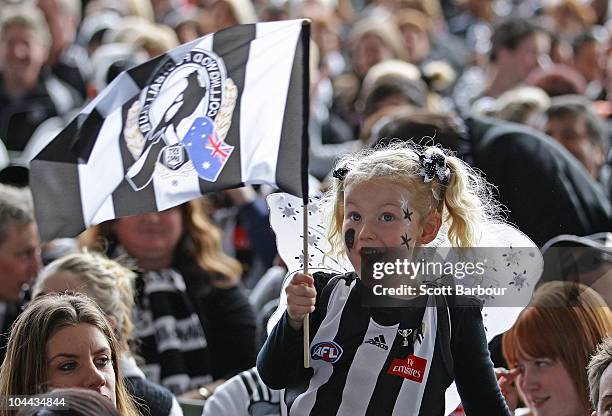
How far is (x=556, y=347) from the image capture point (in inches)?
141

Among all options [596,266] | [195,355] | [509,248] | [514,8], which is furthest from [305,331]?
[514,8]

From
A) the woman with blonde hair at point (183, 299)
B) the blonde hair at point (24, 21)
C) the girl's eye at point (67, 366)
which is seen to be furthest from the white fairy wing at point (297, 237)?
the blonde hair at point (24, 21)

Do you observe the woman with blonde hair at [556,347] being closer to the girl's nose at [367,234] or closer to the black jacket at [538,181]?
the girl's nose at [367,234]

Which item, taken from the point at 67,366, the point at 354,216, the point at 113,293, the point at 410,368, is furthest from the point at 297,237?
the point at 113,293

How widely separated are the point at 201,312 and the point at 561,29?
6871 millimetres

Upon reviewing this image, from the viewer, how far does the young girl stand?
10.3 ft

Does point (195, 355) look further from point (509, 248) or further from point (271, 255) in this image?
point (509, 248)

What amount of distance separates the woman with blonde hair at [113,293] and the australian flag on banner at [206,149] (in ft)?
1.87

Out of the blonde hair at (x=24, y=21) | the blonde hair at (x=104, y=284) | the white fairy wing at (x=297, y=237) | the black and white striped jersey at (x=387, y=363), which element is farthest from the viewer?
the blonde hair at (x=24, y=21)

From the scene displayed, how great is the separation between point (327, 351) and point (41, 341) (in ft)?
2.48

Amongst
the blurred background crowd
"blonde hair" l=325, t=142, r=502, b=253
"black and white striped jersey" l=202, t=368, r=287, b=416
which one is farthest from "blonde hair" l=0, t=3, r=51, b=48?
"blonde hair" l=325, t=142, r=502, b=253

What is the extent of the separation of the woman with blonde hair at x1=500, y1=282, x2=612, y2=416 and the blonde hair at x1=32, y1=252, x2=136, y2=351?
1262 millimetres

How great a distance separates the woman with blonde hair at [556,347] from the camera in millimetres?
3527

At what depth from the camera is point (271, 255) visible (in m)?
6.08
